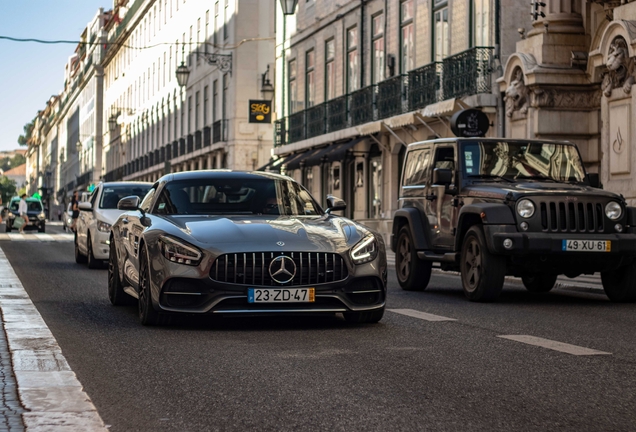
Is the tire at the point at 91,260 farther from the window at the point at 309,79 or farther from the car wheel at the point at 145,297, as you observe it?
the window at the point at 309,79

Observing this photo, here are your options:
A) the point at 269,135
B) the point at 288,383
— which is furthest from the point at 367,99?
the point at 288,383

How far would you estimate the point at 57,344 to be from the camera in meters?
9.14

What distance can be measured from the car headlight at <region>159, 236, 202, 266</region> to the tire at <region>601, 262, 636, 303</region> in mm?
6026

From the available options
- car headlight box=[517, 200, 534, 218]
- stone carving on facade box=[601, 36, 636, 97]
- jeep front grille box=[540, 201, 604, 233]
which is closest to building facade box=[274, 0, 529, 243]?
stone carving on facade box=[601, 36, 636, 97]

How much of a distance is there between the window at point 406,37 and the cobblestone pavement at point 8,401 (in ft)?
97.2

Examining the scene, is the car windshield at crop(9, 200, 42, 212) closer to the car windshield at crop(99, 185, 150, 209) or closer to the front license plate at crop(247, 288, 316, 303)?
the car windshield at crop(99, 185, 150, 209)

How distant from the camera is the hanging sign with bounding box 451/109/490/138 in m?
26.4

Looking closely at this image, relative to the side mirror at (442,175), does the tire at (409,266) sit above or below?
below

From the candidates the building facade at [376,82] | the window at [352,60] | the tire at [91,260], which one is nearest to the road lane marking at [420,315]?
the tire at [91,260]

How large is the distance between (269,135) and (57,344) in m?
49.6

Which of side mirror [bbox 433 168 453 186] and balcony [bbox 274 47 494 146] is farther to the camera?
balcony [bbox 274 47 494 146]

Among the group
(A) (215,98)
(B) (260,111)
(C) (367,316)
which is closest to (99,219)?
(C) (367,316)

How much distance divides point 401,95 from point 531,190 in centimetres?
2291

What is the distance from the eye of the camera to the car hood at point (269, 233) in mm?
10195
